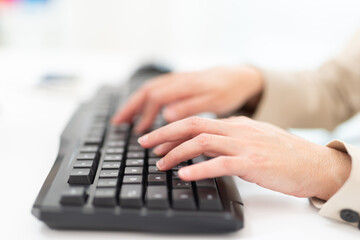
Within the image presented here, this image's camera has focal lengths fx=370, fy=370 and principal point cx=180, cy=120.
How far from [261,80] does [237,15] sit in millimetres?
1251

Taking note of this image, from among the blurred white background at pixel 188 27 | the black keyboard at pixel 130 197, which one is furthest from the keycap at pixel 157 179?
the blurred white background at pixel 188 27

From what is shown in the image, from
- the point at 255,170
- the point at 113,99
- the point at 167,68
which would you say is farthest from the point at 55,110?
the point at 255,170

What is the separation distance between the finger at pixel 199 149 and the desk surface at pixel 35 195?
0.20 ft

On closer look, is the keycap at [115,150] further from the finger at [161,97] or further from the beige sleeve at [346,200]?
the beige sleeve at [346,200]

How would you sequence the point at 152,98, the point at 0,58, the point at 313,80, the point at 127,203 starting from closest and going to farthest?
the point at 127,203 → the point at 152,98 → the point at 313,80 → the point at 0,58

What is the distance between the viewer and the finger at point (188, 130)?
440 millimetres

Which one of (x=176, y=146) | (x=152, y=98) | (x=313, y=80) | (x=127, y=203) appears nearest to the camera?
(x=127, y=203)

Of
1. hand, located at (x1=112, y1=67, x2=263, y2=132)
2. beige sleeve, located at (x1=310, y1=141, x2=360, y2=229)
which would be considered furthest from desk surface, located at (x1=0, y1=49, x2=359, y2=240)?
hand, located at (x1=112, y1=67, x2=263, y2=132)

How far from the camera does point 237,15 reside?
6.17ft

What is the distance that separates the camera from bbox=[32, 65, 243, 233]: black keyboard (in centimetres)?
33

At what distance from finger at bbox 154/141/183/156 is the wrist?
0.17 metres

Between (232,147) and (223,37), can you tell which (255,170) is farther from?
(223,37)

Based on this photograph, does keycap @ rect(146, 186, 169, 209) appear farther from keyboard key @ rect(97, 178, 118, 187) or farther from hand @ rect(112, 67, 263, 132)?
hand @ rect(112, 67, 263, 132)

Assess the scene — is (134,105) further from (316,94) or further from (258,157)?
(316,94)
